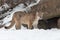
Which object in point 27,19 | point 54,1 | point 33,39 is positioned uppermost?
point 54,1

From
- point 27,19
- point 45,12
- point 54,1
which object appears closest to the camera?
point 27,19

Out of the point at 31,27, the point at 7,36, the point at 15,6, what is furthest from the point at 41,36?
the point at 15,6

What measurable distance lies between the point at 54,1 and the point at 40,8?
981 mm

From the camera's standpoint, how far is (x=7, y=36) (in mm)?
8969

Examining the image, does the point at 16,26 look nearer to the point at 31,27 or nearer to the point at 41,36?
the point at 31,27

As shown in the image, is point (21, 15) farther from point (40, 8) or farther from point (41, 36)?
point (41, 36)

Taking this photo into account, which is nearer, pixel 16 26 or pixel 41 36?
pixel 41 36

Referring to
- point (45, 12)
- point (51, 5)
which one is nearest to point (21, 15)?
point (45, 12)

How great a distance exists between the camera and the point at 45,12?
1262 centimetres

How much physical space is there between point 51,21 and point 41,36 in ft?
15.9

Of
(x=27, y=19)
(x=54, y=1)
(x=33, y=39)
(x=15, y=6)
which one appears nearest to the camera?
(x=33, y=39)

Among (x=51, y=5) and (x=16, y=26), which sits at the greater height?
(x=51, y=5)

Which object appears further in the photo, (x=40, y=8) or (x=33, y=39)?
(x=40, y=8)

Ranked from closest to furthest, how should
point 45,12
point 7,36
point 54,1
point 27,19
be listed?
point 7,36
point 27,19
point 45,12
point 54,1
